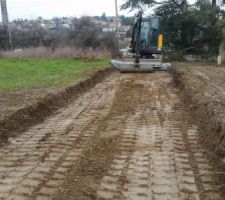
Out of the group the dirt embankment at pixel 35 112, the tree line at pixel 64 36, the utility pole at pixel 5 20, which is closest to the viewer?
the dirt embankment at pixel 35 112

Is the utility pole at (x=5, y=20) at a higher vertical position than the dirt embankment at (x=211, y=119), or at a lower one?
higher

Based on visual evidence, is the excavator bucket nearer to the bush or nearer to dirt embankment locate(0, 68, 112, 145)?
dirt embankment locate(0, 68, 112, 145)

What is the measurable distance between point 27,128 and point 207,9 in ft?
86.3

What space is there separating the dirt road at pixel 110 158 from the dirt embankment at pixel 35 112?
0.83 ft

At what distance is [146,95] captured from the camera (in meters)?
11.7

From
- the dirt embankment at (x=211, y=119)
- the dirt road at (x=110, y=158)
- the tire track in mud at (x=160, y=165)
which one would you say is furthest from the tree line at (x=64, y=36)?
the tire track in mud at (x=160, y=165)

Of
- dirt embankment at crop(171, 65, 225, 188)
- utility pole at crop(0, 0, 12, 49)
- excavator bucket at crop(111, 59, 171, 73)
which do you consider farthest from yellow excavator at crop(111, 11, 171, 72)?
utility pole at crop(0, 0, 12, 49)

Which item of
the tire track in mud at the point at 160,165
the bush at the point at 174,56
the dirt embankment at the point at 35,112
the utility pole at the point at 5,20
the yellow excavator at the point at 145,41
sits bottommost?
the bush at the point at 174,56

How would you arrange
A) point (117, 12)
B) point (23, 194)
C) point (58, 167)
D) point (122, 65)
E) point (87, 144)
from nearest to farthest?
point (23, 194) → point (58, 167) → point (87, 144) → point (122, 65) → point (117, 12)

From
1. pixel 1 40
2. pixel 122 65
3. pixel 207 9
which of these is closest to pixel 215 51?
pixel 207 9

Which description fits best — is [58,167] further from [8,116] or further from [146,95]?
[146,95]

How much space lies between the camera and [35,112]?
8773 millimetres

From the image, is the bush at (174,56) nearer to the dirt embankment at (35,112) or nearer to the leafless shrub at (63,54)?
the leafless shrub at (63,54)

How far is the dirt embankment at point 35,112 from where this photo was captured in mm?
7335
